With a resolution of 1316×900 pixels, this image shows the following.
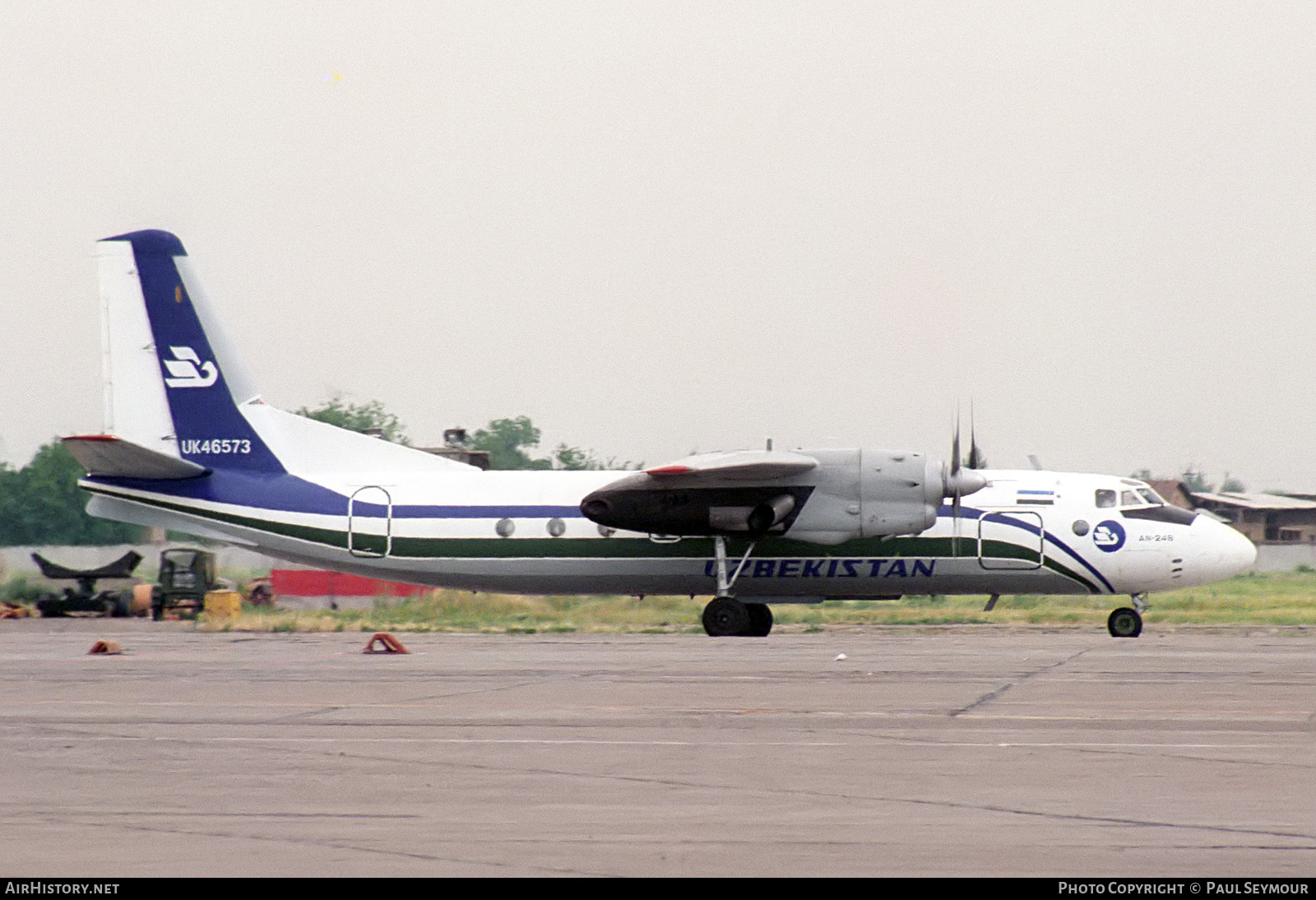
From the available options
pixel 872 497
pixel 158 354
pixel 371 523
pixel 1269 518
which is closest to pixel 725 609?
pixel 872 497

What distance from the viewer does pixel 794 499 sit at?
29.0 meters

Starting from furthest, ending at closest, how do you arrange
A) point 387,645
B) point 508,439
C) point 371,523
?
1. point 508,439
2. point 371,523
3. point 387,645

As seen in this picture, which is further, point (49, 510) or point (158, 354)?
point (49, 510)

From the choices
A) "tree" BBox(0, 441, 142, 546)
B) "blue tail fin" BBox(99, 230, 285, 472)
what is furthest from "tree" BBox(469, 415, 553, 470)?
"blue tail fin" BBox(99, 230, 285, 472)

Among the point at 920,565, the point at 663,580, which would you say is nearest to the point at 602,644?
the point at 663,580

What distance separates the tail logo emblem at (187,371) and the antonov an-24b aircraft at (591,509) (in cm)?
4

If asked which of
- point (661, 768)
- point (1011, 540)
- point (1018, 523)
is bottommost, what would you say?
point (661, 768)

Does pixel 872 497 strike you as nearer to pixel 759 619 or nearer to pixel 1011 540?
pixel 1011 540

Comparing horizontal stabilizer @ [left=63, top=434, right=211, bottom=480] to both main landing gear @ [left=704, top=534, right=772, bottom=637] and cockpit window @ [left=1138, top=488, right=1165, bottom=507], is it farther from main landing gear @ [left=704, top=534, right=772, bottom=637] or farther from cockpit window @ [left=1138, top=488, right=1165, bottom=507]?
cockpit window @ [left=1138, top=488, right=1165, bottom=507]

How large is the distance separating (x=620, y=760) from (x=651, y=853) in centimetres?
363

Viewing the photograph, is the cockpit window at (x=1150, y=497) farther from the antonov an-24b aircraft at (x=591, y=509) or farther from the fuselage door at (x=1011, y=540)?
the fuselage door at (x=1011, y=540)

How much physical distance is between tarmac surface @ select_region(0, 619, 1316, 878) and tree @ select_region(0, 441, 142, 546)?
133 feet

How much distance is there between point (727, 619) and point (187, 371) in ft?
42.1

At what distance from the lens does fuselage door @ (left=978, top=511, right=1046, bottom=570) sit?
29234mm
